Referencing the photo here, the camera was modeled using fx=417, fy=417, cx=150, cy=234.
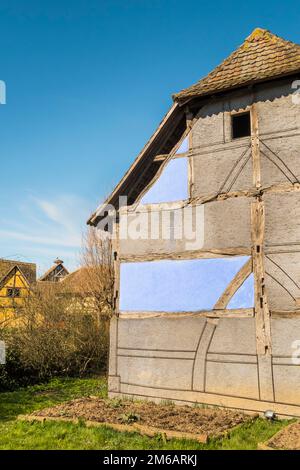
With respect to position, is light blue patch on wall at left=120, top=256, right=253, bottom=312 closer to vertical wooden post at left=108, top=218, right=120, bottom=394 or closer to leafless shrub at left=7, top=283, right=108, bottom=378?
vertical wooden post at left=108, top=218, right=120, bottom=394

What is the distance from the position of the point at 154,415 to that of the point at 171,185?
17.4 ft

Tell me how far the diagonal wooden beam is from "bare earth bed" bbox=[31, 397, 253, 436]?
2203 mm

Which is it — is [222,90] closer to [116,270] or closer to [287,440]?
[116,270]

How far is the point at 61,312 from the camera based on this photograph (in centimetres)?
1642

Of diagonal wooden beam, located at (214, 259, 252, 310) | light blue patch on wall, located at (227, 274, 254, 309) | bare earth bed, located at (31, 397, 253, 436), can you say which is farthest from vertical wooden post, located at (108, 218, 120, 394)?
light blue patch on wall, located at (227, 274, 254, 309)

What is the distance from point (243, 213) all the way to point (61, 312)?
381 inches

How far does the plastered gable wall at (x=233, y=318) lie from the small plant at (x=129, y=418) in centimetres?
168

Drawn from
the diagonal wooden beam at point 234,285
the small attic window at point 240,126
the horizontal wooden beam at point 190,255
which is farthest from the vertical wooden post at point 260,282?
the small attic window at point 240,126

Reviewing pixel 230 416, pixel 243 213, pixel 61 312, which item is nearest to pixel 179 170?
pixel 243 213

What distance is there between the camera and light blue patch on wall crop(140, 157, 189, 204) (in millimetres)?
10281

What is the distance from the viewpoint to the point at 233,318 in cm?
902

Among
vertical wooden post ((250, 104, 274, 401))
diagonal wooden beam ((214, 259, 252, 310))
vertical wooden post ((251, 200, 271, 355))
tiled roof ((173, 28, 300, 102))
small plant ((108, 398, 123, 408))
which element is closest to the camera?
vertical wooden post ((250, 104, 274, 401))

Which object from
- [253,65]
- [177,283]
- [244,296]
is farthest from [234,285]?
[253,65]

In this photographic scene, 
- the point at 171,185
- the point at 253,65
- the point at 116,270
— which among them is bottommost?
the point at 116,270
